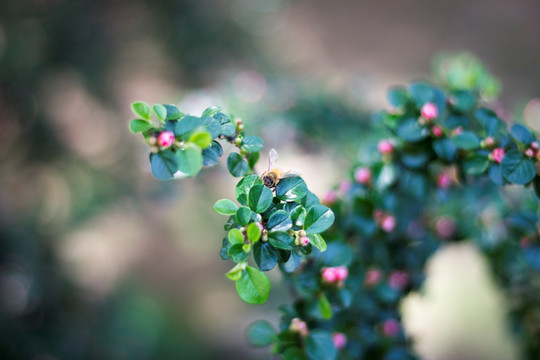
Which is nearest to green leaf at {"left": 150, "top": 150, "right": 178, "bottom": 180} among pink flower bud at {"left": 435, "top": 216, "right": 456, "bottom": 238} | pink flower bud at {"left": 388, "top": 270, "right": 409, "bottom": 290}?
pink flower bud at {"left": 388, "top": 270, "right": 409, "bottom": 290}

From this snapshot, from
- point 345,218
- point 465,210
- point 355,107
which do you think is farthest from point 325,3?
point 345,218

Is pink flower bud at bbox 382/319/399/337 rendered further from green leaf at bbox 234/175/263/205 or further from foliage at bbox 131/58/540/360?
green leaf at bbox 234/175/263/205

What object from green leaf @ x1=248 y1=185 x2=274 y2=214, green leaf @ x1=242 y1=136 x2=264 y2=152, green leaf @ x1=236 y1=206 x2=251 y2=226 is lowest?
green leaf @ x1=236 y1=206 x2=251 y2=226

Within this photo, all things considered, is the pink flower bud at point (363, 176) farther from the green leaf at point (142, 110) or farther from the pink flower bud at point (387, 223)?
the green leaf at point (142, 110)

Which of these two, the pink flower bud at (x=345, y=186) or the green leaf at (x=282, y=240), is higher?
the pink flower bud at (x=345, y=186)

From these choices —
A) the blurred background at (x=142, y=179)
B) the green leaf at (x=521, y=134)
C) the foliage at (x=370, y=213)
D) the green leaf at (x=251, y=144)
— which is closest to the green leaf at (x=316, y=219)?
the foliage at (x=370, y=213)

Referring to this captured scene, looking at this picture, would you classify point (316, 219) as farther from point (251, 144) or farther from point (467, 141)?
point (467, 141)

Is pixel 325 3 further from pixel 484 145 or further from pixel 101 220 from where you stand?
pixel 484 145
